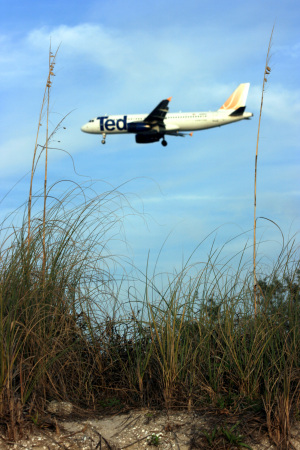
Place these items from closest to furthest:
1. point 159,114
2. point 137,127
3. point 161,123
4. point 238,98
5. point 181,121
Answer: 1. point 159,114
2. point 137,127
3. point 161,123
4. point 181,121
5. point 238,98

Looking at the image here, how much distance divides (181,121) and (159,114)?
13.9ft

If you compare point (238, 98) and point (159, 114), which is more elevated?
point (238, 98)

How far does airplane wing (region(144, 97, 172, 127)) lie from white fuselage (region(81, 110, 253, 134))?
1746 millimetres

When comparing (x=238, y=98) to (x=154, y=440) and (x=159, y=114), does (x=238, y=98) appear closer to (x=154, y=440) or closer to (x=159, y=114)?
(x=159, y=114)

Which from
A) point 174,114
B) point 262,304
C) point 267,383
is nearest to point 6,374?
point 267,383

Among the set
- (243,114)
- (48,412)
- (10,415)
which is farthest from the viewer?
(243,114)

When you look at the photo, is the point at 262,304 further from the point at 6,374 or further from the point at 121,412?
the point at 6,374

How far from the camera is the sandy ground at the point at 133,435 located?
2812mm

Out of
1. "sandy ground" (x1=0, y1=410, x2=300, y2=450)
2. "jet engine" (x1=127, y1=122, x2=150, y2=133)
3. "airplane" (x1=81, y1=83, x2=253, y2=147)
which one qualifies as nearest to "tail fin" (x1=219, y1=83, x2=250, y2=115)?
"airplane" (x1=81, y1=83, x2=253, y2=147)

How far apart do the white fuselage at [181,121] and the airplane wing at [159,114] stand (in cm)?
175

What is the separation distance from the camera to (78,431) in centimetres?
291

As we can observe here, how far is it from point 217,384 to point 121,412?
2.35 feet

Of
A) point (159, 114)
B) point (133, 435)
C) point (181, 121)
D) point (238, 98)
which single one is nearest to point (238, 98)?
point (238, 98)

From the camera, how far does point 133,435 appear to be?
2.91 m
